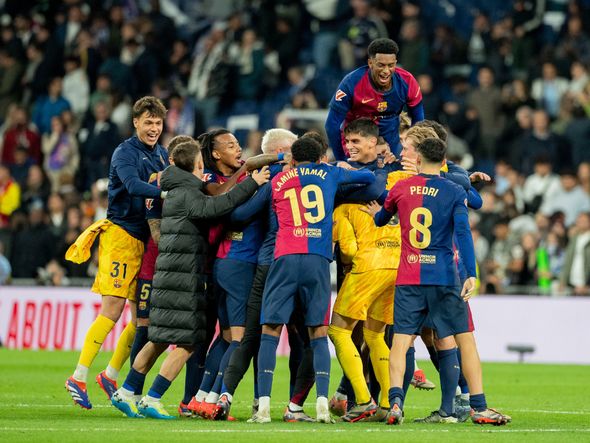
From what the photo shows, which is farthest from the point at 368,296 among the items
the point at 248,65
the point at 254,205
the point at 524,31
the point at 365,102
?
the point at 248,65

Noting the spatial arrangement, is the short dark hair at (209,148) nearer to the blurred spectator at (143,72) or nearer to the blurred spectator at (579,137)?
the blurred spectator at (579,137)

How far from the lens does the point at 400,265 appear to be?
10742 millimetres

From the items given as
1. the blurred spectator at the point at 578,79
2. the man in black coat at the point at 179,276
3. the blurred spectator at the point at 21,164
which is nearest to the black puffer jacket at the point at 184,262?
the man in black coat at the point at 179,276

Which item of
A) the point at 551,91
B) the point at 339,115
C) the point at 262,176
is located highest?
the point at 551,91

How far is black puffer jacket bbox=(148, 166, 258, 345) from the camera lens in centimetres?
1098

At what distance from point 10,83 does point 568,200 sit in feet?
41.0

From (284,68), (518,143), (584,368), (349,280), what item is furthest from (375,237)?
(284,68)

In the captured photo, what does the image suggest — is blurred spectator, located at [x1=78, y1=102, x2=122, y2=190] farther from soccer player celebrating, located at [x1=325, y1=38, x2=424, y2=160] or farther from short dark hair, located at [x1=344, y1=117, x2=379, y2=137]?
short dark hair, located at [x1=344, y1=117, x2=379, y2=137]

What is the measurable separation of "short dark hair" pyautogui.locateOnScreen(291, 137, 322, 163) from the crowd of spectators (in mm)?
9970

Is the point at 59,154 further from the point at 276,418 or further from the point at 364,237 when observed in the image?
the point at 276,418

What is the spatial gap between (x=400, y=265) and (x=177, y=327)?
6.22ft

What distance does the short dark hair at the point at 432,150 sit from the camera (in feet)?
35.1

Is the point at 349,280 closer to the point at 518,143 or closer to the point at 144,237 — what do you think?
the point at 144,237

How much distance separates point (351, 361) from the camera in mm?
Answer: 11102
